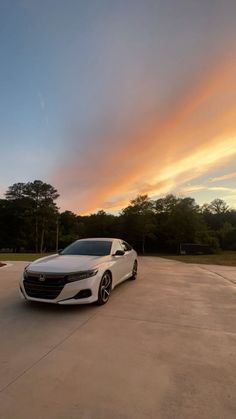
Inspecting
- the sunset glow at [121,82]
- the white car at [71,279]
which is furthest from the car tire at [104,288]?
the sunset glow at [121,82]

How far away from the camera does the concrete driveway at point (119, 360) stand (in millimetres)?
2242

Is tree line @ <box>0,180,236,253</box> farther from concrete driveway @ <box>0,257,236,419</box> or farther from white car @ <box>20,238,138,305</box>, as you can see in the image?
concrete driveway @ <box>0,257,236,419</box>

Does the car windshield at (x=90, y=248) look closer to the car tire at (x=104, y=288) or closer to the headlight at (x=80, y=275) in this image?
the car tire at (x=104, y=288)

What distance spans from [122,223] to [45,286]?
4206 centimetres

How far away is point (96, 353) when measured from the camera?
3.25 meters

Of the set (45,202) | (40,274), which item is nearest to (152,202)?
(45,202)

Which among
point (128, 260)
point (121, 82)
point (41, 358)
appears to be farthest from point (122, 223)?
point (41, 358)

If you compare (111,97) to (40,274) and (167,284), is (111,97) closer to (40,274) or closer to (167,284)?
(167,284)

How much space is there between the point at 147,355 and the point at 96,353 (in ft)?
2.03

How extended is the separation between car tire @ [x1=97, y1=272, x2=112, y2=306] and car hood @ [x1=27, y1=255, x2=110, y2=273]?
0.33 metres

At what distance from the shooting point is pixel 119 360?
10.1 feet

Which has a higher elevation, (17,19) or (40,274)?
(17,19)

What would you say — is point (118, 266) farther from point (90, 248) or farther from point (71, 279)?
point (71, 279)

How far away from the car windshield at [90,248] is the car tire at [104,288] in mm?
683
